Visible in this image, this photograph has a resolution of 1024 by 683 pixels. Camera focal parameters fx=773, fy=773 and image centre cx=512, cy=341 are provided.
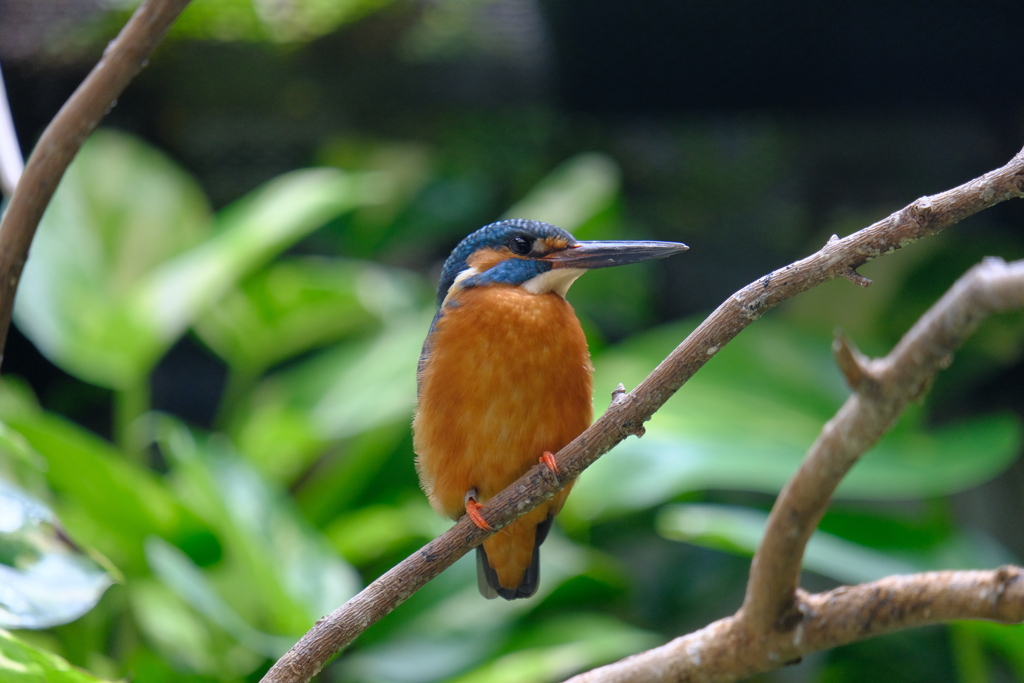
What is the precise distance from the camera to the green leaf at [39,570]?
0.84 meters

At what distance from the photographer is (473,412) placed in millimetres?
976

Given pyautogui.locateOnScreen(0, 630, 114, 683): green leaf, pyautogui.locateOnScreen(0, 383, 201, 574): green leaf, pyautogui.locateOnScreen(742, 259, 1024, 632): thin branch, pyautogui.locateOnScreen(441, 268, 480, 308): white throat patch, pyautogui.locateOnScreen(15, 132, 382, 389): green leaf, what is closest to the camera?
pyautogui.locateOnScreen(742, 259, 1024, 632): thin branch

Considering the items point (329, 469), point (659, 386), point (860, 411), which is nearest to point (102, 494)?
point (329, 469)

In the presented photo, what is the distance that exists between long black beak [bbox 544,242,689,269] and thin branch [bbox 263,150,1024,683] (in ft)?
0.48

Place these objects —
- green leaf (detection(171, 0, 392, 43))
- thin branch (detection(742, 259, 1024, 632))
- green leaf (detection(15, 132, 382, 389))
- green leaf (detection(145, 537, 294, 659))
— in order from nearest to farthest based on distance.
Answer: thin branch (detection(742, 259, 1024, 632))
green leaf (detection(145, 537, 294, 659))
green leaf (detection(15, 132, 382, 389))
green leaf (detection(171, 0, 392, 43))

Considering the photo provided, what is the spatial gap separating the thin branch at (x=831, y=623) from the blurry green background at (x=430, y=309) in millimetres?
653

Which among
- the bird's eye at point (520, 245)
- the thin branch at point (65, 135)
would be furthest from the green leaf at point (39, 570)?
the bird's eye at point (520, 245)

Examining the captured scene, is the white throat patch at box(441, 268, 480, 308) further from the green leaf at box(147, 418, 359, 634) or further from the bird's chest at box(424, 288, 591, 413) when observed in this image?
the green leaf at box(147, 418, 359, 634)

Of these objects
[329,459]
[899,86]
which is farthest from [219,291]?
[899,86]

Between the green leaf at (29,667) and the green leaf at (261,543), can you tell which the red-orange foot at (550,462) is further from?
the green leaf at (261,543)

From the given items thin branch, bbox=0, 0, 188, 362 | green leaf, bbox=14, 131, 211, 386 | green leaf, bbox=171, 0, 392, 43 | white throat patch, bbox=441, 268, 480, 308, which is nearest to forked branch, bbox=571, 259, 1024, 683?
white throat patch, bbox=441, 268, 480, 308

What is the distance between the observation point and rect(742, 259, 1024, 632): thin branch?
0.58 metres

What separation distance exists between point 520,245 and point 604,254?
136 millimetres

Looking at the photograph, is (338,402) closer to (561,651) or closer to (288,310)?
(288,310)
